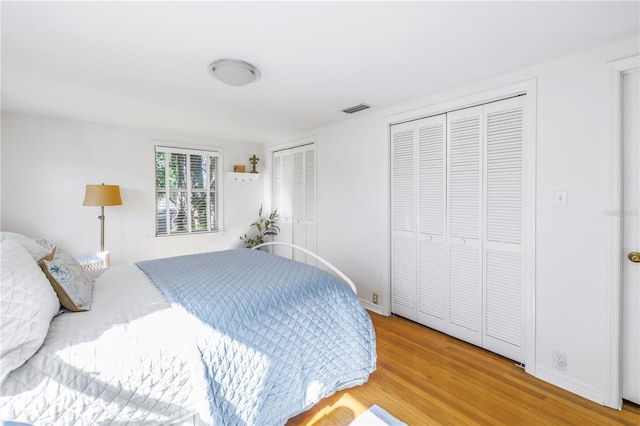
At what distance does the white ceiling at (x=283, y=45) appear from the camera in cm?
152

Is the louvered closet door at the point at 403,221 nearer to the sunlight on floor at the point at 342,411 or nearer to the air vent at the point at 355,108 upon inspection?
the air vent at the point at 355,108

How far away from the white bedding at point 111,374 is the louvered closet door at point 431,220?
7.48 feet

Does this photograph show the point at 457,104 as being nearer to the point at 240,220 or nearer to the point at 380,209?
the point at 380,209

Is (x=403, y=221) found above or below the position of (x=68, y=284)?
above

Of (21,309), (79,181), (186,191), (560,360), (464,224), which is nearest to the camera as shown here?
(21,309)

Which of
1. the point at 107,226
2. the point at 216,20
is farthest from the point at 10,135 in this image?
the point at 216,20

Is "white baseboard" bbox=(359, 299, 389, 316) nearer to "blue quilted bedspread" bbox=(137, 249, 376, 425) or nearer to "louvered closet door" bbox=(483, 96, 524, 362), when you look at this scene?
"louvered closet door" bbox=(483, 96, 524, 362)

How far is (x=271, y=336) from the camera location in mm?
1644

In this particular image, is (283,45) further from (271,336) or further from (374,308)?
(374,308)

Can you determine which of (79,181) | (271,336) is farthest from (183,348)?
(79,181)

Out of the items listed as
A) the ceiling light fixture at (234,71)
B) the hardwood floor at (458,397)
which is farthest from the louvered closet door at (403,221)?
the ceiling light fixture at (234,71)

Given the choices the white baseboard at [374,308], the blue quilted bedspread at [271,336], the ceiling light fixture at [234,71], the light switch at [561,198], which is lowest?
the white baseboard at [374,308]

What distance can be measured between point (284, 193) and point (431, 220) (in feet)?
8.44

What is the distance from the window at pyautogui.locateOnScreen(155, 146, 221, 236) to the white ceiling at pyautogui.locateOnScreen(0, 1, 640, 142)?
1443 millimetres
